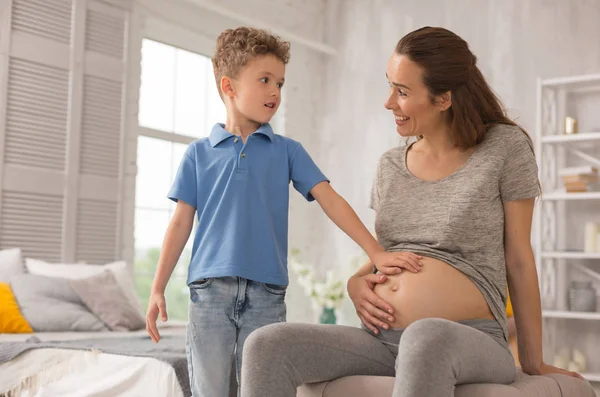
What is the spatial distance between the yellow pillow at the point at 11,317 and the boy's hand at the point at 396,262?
2.71 metres

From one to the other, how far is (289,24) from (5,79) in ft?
10.6

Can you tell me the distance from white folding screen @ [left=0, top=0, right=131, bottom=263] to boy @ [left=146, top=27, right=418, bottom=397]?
3.13m

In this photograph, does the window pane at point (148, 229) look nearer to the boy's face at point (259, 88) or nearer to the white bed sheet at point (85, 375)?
the white bed sheet at point (85, 375)

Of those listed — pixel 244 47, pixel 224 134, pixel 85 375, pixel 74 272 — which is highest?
pixel 244 47

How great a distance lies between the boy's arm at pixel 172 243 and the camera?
2.07m

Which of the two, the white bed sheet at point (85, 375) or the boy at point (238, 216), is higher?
the boy at point (238, 216)

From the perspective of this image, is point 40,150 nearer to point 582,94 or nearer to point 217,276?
point 217,276

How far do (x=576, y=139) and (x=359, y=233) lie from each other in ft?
13.8

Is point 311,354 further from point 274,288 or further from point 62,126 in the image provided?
point 62,126

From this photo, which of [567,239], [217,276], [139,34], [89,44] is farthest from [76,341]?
[567,239]

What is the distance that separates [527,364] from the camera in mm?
1889

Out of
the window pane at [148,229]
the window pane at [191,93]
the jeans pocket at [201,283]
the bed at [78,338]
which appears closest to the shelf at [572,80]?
the window pane at [191,93]

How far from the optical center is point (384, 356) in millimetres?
1806

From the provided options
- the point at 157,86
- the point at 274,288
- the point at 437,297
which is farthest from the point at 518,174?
the point at 157,86
